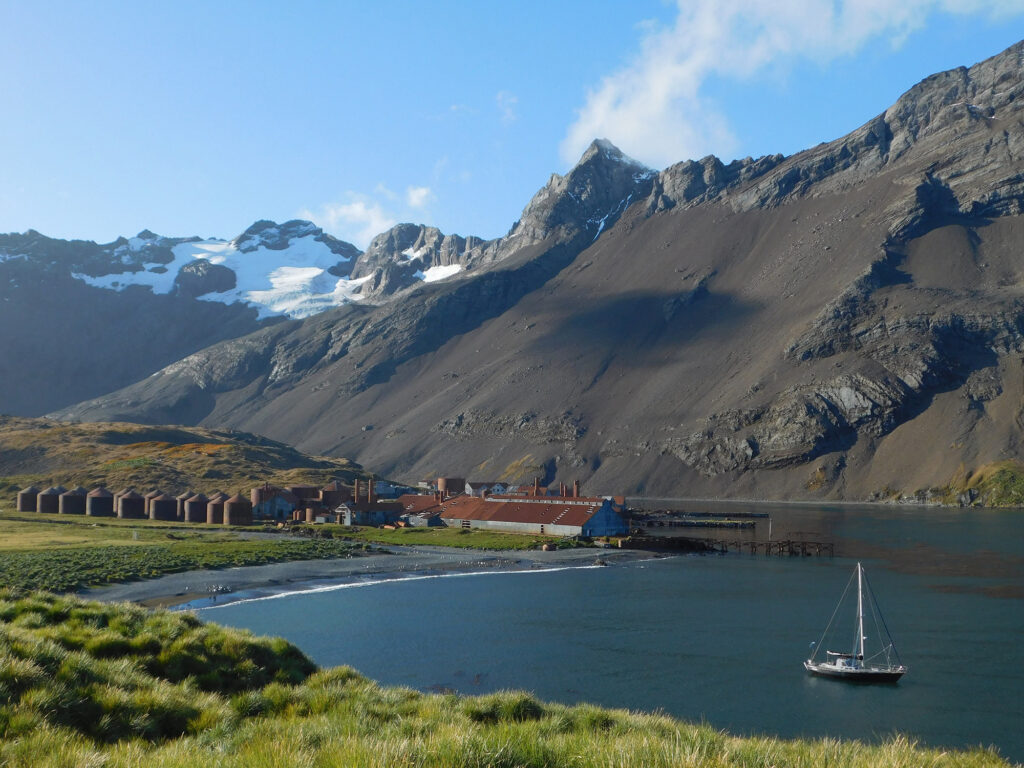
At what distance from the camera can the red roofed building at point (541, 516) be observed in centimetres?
10319

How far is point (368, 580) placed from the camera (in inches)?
2687

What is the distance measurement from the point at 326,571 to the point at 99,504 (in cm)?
6533

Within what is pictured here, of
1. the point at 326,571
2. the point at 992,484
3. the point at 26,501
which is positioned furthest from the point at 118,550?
the point at 992,484

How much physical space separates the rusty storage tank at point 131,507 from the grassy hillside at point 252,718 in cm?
11009

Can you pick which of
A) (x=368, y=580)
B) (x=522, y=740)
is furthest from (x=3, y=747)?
(x=368, y=580)

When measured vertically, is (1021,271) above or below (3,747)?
above

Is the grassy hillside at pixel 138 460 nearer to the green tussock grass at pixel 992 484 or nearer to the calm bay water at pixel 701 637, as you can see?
the calm bay water at pixel 701 637

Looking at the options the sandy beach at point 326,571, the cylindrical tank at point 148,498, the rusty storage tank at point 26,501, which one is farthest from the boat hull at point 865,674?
the rusty storage tank at point 26,501

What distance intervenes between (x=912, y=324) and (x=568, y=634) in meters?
171

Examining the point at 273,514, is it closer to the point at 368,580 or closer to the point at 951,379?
the point at 368,580

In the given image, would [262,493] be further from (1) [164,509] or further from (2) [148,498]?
(2) [148,498]

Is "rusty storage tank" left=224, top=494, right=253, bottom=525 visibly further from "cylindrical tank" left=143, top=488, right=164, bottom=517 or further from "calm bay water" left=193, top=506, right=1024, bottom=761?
"calm bay water" left=193, top=506, right=1024, bottom=761

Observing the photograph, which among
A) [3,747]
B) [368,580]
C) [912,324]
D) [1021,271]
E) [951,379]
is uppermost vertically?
[1021,271]

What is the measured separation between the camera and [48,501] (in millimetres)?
120750
